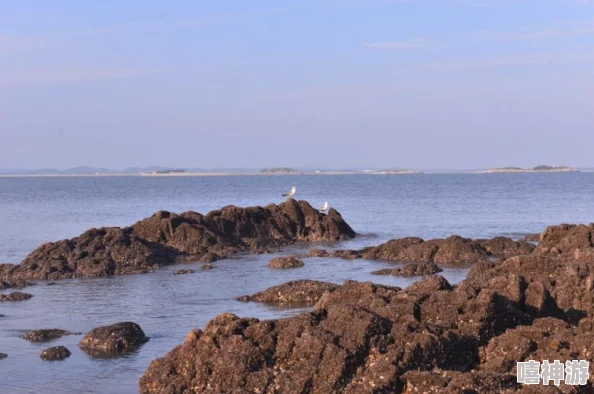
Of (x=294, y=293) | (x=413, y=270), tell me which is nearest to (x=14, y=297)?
(x=294, y=293)

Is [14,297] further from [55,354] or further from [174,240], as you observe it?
[174,240]

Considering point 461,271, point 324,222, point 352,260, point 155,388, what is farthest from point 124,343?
point 324,222

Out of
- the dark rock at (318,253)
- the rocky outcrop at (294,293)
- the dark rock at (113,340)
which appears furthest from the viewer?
the dark rock at (318,253)

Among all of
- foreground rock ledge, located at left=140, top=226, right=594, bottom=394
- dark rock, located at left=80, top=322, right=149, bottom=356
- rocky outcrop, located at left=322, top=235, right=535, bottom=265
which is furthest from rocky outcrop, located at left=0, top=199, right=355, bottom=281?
foreground rock ledge, located at left=140, top=226, right=594, bottom=394

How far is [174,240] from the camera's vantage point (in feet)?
106

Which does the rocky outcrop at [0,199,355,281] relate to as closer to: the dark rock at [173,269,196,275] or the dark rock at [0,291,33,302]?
the dark rock at [173,269,196,275]

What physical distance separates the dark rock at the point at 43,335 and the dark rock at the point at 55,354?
153 centimetres

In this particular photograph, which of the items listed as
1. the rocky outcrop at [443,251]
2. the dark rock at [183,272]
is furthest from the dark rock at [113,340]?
the rocky outcrop at [443,251]

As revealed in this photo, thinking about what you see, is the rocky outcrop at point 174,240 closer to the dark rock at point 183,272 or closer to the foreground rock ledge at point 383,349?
the dark rock at point 183,272

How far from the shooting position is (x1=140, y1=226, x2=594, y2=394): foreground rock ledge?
1066 cm

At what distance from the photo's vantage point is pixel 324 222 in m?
39.2

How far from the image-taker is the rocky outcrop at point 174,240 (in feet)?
89.5

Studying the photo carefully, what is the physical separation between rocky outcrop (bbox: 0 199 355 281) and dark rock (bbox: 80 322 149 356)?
1078 cm

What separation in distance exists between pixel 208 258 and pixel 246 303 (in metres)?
9.86
